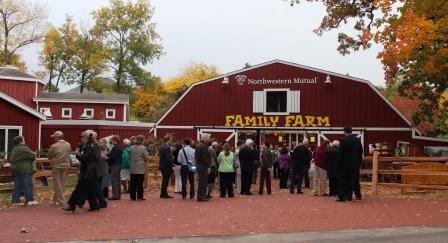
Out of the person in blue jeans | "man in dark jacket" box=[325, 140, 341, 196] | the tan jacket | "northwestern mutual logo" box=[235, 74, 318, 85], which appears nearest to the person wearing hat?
the tan jacket

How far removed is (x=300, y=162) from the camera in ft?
57.1

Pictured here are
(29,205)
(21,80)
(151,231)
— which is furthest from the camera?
(21,80)

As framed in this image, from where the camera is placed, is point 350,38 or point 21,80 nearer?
point 350,38

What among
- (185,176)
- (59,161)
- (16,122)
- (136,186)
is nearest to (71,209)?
(59,161)

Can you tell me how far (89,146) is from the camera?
12.7 m

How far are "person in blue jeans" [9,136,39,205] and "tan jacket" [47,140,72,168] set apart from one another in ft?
1.89

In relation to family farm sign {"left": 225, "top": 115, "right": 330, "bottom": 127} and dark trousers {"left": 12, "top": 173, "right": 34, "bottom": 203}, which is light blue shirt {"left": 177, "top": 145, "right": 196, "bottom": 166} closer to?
dark trousers {"left": 12, "top": 173, "right": 34, "bottom": 203}

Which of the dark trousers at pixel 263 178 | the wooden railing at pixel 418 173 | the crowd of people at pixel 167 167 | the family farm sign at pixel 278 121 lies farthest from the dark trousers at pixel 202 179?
the family farm sign at pixel 278 121

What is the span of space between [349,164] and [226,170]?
3.53 m

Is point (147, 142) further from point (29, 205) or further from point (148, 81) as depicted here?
point (148, 81)

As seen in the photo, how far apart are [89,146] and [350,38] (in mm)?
17237

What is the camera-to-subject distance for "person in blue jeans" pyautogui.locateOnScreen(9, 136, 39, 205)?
1350 centimetres

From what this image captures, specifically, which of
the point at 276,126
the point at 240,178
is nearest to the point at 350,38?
the point at 276,126

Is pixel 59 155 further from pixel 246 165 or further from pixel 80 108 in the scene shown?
pixel 80 108
